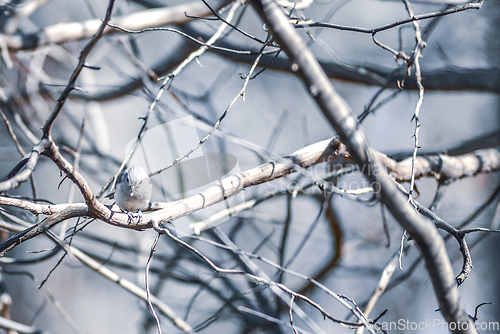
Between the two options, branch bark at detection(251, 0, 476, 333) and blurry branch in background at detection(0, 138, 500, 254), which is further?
blurry branch in background at detection(0, 138, 500, 254)

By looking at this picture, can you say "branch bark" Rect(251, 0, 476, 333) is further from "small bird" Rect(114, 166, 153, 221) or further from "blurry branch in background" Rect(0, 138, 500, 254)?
"small bird" Rect(114, 166, 153, 221)

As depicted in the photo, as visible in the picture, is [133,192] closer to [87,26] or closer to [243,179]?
[243,179]

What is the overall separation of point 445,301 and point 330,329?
1.08 metres

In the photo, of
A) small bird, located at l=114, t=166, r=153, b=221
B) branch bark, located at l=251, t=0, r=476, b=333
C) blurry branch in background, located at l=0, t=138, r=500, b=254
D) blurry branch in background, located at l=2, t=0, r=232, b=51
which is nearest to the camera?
branch bark, located at l=251, t=0, r=476, b=333

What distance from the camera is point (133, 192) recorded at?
633 mm

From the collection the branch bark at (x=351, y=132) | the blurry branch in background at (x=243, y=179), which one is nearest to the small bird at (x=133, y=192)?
the blurry branch in background at (x=243, y=179)

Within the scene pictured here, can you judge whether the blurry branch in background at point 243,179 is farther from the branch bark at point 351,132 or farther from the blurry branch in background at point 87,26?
the blurry branch in background at point 87,26

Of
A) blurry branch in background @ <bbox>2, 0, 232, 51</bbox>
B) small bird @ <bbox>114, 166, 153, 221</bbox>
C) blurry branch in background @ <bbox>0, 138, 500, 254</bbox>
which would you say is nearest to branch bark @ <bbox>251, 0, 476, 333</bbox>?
Answer: blurry branch in background @ <bbox>0, 138, 500, 254</bbox>

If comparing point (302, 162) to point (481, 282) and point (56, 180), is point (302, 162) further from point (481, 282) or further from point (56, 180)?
point (56, 180)

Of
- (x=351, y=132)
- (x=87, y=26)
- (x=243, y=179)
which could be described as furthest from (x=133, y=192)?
(x=87, y=26)

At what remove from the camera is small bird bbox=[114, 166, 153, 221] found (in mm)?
638

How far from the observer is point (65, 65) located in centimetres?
132

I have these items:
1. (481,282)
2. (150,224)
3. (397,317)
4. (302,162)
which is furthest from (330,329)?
(150,224)

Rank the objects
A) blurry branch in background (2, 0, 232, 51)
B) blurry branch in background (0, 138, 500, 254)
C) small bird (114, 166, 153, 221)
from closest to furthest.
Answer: blurry branch in background (0, 138, 500, 254)
small bird (114, 166, 153, 221)
blurry branch in background (2, 0, 232, 51)
